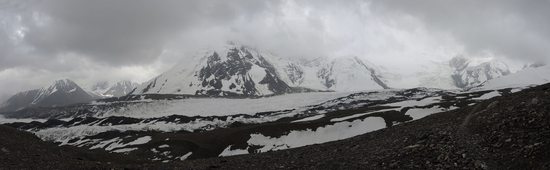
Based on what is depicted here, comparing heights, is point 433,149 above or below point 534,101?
below

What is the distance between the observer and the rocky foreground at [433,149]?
1923 cm

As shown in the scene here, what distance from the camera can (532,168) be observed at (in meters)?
16.9

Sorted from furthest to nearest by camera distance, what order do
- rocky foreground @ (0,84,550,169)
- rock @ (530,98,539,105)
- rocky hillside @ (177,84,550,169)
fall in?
rock @ (530,98,539,105) < rocky foreground @ (0,84,550,169) < rocky hillside @ (177,84,550,169)

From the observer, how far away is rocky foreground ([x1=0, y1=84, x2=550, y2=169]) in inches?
757

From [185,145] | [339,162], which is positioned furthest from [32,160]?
[185,145]

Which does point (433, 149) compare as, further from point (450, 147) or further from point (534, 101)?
point (534, 101)

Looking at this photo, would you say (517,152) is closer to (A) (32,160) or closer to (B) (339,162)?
(B) (339,162)

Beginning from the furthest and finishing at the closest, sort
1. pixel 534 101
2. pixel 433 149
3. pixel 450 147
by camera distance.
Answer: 1. pixel 534 101
2. pixel 433 149
3. pixel 450 147

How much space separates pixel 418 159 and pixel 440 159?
42.1 inches

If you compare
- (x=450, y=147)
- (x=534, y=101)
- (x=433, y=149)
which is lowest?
(x=433, y=149)

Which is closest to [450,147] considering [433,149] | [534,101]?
[433,149]

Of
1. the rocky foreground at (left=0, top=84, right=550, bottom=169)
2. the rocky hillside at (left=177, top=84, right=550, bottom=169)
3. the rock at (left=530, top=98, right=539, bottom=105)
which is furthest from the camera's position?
the rock at (left=530, top=98, right=539, bottom=105)

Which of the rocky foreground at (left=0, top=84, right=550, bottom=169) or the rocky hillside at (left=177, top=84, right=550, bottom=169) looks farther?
the rocky foreground at (left=0, top=84, right=550, bottom=169)

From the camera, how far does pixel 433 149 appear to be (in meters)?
21.8
